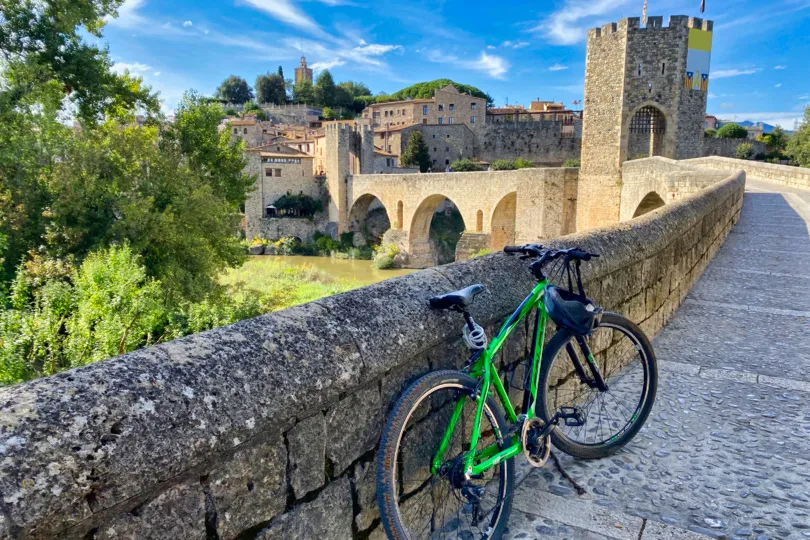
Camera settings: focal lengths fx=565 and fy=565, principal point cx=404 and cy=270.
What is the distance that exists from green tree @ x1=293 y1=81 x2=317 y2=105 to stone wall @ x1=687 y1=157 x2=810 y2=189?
73884 millimetres

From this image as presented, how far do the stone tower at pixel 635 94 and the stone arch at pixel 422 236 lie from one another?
49.9 ft

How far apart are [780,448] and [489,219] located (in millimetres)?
28204

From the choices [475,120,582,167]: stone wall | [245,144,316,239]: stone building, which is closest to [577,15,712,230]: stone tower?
[475,120,582,167]: stone wall

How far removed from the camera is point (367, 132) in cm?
4475

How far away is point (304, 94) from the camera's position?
3457 inches

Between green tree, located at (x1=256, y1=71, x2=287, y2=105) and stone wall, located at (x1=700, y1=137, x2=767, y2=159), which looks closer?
stone wall, located at (x1=700, y1=137, x2=767, y2=159)

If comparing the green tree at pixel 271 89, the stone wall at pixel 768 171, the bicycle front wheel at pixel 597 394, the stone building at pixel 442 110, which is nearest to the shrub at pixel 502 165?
the stone building at pixel 442 110

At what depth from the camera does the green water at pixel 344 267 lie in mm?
35219

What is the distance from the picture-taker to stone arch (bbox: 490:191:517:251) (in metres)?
29.7

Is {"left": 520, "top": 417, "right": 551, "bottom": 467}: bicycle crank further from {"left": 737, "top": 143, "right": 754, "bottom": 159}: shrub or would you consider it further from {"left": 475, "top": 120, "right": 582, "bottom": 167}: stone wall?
{"left": 475, "top": 120, "right": 582, "bottom": 167}: stone wall

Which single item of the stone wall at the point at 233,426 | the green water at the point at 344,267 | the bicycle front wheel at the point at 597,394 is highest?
the stone wall at the point at 233,426

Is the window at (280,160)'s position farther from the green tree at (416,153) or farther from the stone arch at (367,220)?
the green tree at (416,153)

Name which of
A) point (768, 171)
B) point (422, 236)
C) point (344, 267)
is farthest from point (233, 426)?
point (422, 236)

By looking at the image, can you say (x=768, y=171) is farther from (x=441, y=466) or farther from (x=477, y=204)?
(x=441, y=466)
